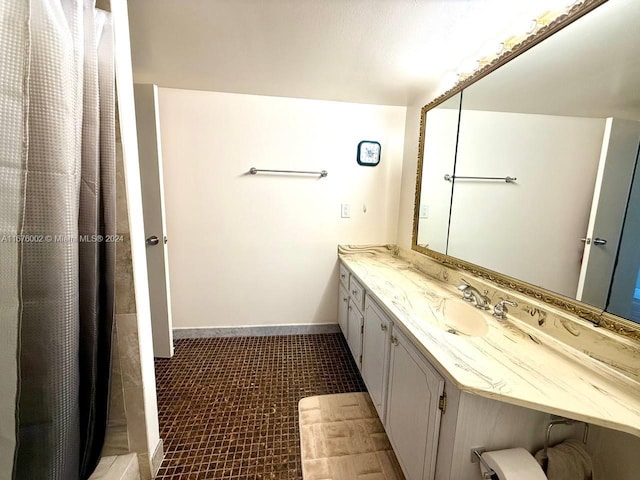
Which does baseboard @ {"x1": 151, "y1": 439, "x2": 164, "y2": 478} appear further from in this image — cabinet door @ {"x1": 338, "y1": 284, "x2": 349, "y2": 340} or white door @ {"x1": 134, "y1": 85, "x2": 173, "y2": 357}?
cabinet door @ {"x1": 338, "y1": 284, "x2": 349, "y2": 340}

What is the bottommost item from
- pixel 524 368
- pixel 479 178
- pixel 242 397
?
pixel 242 397

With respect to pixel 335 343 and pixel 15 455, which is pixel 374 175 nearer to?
pixel 335 343

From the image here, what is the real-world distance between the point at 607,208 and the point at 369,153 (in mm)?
1667

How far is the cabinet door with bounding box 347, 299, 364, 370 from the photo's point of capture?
174 cm

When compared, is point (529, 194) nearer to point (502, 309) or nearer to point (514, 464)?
→ point (502, 309)

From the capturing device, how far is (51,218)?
0.72m

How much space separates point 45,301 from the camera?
741 millimetres

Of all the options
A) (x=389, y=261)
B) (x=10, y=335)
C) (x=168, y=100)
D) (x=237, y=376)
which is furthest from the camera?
(x=389, y=261)

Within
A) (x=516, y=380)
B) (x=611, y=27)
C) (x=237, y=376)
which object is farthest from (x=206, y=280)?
(x=611, y=27)

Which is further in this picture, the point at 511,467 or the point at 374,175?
the point at 374,175

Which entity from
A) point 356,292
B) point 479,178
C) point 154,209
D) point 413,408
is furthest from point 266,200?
point 413,408

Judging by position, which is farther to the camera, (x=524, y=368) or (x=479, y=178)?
(x=479, y=178)

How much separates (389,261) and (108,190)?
192cm

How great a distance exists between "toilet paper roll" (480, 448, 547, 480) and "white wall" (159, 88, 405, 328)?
1739 millimetres
